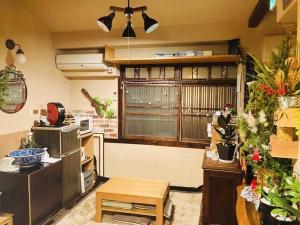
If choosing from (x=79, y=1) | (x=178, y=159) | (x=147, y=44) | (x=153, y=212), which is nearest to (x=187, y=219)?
(x=153, y=212)

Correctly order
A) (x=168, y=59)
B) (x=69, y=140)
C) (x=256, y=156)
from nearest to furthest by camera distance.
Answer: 1. (x=256, y=156)
2. (x=69, y=140)
3. (x=168, y=59)

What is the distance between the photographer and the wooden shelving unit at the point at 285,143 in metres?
1.31

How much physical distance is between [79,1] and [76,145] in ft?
6.33

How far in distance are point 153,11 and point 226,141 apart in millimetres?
A: 1931

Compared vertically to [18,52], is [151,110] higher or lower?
lower

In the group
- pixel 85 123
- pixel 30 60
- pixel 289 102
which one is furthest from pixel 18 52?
pixel 289 102

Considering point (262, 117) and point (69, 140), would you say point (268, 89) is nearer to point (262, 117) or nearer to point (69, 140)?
point (262, 117)

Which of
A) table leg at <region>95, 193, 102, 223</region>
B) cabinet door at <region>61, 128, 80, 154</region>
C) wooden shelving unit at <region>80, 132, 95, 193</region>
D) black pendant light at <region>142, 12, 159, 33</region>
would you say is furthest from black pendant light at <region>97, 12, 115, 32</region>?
wooden shelving unit at <region>80, 132, 95, 193</region>

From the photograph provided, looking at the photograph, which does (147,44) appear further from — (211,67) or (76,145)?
(76,145)

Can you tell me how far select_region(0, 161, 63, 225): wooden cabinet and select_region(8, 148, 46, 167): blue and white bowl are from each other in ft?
0.27

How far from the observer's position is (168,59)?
3.81 metres

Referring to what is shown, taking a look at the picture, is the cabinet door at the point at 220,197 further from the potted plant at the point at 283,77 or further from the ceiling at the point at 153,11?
the ceiling at the point at 153,11

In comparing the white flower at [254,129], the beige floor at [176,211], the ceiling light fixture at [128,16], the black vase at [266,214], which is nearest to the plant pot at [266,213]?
the black vase at [266,214]

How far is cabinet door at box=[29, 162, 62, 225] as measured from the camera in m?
2.85
